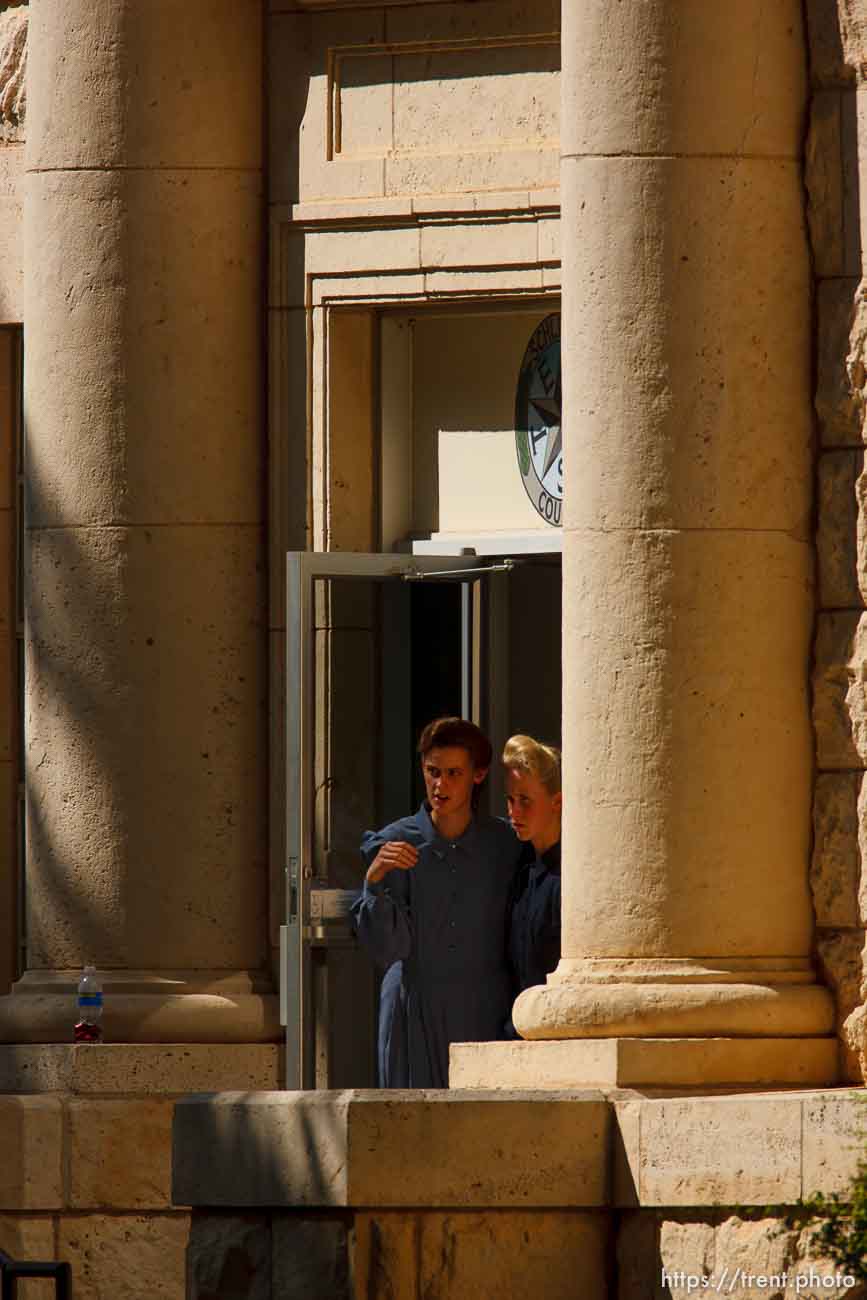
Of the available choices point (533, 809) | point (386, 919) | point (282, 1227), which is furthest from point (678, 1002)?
point (282, 1227)

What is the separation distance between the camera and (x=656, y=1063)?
10.2m

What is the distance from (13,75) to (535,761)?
12.8ft

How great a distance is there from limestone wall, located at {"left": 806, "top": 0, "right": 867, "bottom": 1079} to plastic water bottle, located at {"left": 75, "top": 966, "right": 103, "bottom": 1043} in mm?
2925

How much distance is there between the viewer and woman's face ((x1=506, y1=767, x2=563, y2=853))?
36.7ft

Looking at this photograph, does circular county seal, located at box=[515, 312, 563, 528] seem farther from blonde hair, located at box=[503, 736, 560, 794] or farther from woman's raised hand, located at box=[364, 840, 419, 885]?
woman's raised hand, located at box=[364, 840, 419, 885]

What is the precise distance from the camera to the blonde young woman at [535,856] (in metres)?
11.2

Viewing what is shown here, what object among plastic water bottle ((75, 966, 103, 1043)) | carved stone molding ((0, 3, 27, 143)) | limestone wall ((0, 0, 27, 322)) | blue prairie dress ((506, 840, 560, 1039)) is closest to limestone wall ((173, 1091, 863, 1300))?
blue prairie dress ((506, 840, 560, 1039))

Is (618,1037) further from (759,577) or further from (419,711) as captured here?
(419,711)

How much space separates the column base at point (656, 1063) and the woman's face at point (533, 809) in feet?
2.99

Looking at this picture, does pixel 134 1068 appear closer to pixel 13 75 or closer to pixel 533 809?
pixel 533 809

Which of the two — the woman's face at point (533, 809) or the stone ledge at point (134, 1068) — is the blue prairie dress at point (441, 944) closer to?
the woman's face at point (533, 809)

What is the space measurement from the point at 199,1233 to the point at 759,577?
9.12 ft

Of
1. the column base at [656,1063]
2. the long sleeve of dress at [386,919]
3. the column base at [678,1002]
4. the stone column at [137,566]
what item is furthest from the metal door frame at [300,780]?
the column base at [678,1002]

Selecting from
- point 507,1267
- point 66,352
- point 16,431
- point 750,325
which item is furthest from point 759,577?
point 16,431
